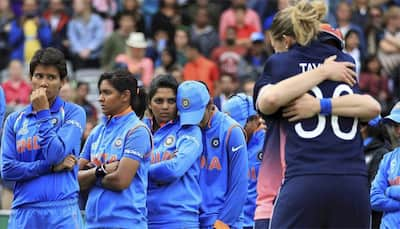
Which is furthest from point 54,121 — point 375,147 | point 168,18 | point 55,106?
point 168,18

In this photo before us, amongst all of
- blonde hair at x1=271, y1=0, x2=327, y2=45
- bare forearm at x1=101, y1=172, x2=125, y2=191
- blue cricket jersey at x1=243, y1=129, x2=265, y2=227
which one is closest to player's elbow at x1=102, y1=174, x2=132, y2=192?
bare forearm at x1=101, y1=172, x2=125, y2=191

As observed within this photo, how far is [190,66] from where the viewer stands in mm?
18078

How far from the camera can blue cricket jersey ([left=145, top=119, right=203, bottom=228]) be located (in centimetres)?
822

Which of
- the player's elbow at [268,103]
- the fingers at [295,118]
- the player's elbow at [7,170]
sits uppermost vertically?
the player's elbow at [268,103]

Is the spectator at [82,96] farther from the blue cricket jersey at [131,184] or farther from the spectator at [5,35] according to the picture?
the blue cricket jersey at [131,184]

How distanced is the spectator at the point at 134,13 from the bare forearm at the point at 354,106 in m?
13.3

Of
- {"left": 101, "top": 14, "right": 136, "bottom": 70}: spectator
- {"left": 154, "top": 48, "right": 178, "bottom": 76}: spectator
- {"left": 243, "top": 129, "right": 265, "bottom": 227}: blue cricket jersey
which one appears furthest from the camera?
{"left": 101, "top": 14, "right": 136, "bottom": 70}: spectator

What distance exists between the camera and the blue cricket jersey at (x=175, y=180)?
8.22 meters

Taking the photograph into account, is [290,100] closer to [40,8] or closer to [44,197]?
[44,197]

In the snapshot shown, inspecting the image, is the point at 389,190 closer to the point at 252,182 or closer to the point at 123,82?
the point at 252,182

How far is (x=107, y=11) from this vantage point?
20.5m

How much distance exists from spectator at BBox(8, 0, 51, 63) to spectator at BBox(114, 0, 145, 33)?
1.44m

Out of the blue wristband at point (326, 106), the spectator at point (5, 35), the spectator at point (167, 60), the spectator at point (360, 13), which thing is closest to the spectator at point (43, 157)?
the blue wristband at point (326, 106)

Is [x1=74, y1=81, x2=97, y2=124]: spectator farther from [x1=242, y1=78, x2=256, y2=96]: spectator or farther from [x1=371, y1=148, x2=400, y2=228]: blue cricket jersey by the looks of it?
[x1=371, y1=148, x2=400, y2=228]: blue cricket jersey
